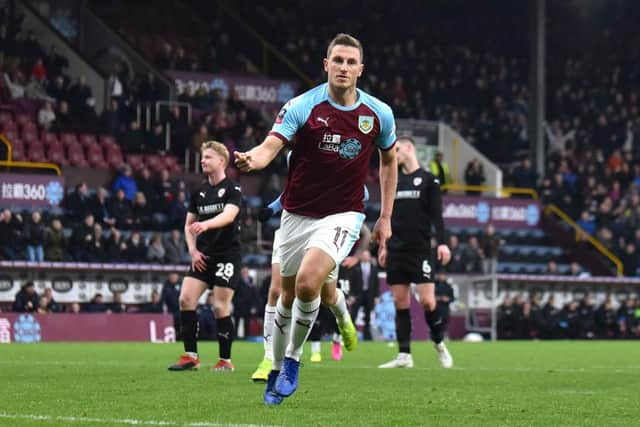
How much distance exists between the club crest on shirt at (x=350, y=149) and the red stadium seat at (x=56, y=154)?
21.9m

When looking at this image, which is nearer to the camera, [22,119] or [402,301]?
[402,301]

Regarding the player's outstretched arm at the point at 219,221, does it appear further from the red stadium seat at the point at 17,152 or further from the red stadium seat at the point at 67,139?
the red stadium seat at the point at 67,139

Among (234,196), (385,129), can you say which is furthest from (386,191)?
(234,196)

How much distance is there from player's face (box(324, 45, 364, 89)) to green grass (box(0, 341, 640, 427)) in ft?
6.97

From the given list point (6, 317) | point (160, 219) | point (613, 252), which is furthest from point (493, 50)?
point (6, 317)

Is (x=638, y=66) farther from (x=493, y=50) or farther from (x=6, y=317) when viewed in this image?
(x=6, y=317)

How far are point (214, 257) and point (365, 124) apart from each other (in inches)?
178

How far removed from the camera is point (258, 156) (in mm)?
7660

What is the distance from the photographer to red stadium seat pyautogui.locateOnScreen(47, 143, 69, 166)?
97.1ft

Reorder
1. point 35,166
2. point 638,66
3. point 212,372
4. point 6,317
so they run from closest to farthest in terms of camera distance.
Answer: point 212,372, point 6,317, point 35,166, point 638,66

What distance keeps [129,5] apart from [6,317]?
1974cm

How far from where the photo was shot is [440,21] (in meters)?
46.2

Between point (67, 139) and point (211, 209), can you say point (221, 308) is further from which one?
point (67, 139)

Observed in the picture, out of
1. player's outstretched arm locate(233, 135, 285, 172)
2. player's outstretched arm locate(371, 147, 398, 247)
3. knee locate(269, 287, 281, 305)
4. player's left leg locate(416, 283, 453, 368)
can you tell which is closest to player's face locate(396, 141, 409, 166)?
player's left leg locate(416, 283, 453, 368)
